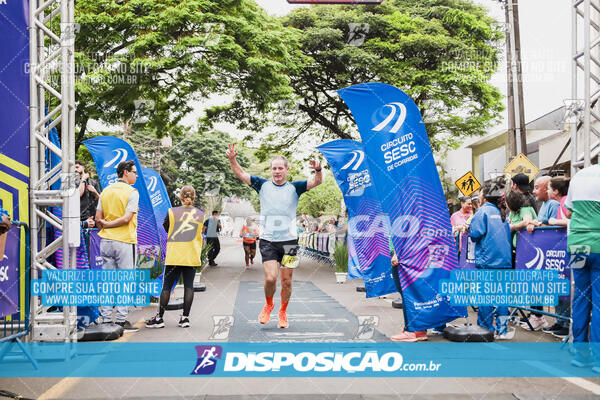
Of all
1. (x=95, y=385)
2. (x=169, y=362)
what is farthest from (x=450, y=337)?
(x=95, y=385)

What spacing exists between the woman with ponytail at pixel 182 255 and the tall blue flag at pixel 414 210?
2583 millimetres

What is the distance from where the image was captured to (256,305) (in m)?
10.2

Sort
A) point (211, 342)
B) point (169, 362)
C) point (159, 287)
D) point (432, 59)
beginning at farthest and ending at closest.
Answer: point (432, 59) < point (159, 287) < point (211, 342) < point (169, 362)

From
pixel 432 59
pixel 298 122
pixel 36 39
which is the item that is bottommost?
pixel 36 39

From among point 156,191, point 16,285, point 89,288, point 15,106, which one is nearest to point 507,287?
point 89,288

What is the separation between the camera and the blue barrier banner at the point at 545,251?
22.6 ft

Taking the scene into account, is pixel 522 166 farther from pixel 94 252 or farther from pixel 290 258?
pixel 94 252

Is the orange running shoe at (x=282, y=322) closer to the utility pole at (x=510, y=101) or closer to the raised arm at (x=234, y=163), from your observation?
the raised arm at (x=234, y=163)

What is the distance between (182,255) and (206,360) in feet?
9.71

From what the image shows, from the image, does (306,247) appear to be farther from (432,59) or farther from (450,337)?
(450,337)

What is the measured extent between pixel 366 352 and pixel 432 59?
19172mm

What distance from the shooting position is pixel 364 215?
10.4 m

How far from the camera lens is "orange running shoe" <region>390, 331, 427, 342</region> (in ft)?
21.3

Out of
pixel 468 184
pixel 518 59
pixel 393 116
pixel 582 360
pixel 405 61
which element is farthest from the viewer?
pixel 405 61
